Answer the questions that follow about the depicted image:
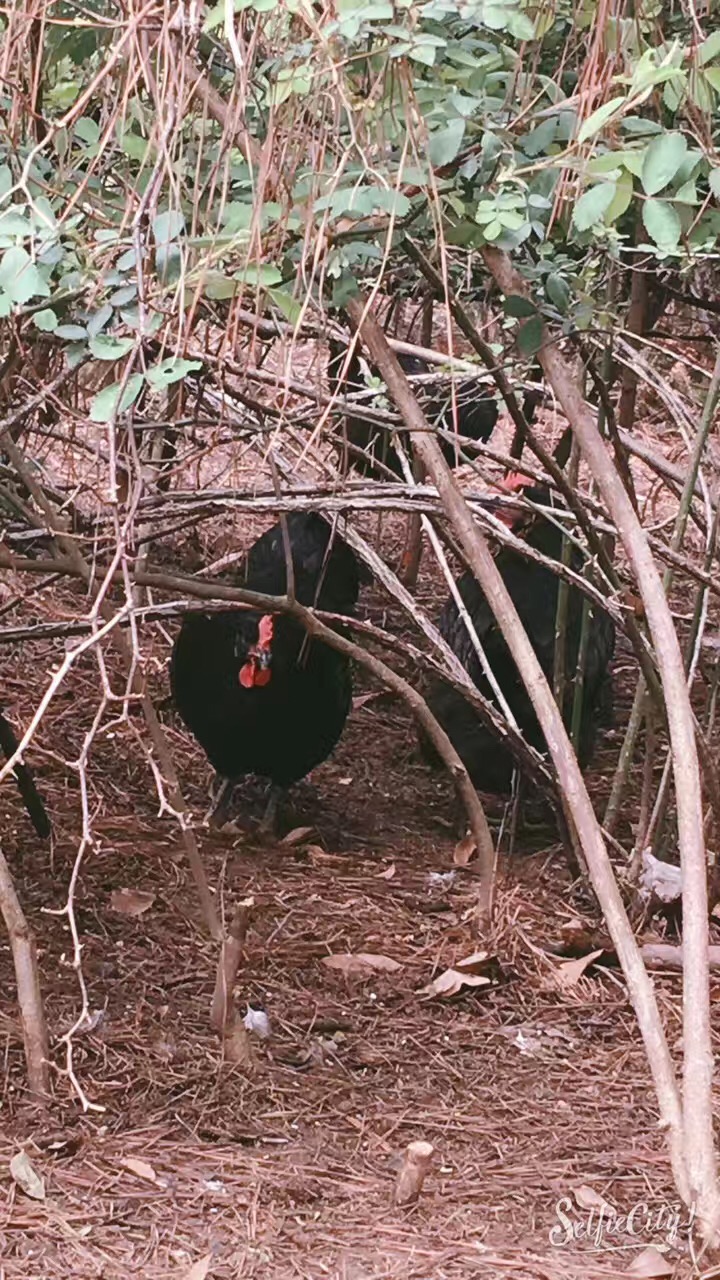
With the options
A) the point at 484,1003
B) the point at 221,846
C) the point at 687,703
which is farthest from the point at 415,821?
the point at 687,703

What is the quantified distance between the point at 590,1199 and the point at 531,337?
4.40 ft

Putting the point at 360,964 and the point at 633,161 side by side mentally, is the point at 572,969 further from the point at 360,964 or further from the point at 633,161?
the point at 633,161

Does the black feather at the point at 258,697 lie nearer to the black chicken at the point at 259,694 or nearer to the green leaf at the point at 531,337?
the black chicken at the point at 259,694

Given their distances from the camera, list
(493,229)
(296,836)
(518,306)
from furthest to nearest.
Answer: (296,836) < (518,306) < (493,229)

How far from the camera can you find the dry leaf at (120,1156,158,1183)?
2.23 meters

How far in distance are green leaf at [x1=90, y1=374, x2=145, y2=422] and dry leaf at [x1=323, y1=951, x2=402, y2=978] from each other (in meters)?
1.82

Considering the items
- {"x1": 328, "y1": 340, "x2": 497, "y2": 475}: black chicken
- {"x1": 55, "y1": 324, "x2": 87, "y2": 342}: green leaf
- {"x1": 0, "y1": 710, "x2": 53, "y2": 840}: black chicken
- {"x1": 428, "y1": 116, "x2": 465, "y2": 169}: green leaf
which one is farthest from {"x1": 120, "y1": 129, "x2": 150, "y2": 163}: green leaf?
{"x1": 0, "y1": 710, "x2": 53, "y2": 840}: black chicken

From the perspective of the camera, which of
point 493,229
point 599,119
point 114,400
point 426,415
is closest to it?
point 599,119

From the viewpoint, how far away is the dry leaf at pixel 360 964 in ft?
10.4

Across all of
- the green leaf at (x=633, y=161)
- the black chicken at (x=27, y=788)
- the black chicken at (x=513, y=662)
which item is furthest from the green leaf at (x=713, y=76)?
the black chicken at (x=513, y=662)

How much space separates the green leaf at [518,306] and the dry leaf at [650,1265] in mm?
1321

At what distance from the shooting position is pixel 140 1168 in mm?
2250

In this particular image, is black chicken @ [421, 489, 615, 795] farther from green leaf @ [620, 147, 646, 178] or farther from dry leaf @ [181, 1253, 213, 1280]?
green leaf @ [620, 147, 646, 178]

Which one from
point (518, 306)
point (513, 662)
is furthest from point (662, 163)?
point (513, 662)
